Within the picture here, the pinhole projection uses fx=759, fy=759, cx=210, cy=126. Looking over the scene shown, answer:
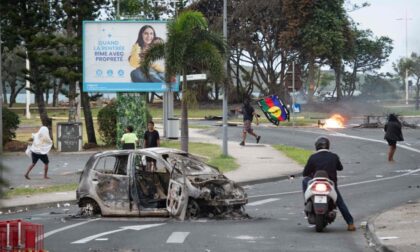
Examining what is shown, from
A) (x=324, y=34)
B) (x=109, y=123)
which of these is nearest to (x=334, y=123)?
(x=109, y=123)

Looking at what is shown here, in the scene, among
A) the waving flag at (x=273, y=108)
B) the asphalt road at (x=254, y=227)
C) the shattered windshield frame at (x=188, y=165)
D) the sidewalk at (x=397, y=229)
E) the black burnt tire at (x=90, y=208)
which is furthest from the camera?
the waving flag at (x=273, y=108)

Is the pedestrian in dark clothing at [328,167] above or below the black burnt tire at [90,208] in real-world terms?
above

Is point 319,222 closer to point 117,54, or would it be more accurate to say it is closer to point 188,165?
point 188,165

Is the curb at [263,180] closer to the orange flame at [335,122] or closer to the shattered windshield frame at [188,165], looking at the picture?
the shattered windshield frame at [188,165]

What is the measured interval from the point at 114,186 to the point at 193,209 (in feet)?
5.06

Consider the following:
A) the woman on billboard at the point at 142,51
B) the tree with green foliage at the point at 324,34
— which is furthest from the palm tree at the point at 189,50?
the tree with green foliage at the point at 324,34

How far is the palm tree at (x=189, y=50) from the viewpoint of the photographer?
24281 mm

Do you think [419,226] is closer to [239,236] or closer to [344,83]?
[239,236]

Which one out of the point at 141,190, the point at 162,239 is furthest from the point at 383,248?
the point at 141,190

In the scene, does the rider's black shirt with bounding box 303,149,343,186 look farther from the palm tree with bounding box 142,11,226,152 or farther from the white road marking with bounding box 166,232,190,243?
the palm tree with bounding box 142,11,226,152

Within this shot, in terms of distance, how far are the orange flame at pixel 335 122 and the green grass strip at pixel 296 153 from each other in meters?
12.7

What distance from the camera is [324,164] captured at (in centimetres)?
1199

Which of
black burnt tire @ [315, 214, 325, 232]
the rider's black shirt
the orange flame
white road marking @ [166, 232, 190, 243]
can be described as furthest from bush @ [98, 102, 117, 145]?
black burnt tire @ [315, 214, 325, 232]

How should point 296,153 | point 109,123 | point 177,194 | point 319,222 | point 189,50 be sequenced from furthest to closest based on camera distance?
point 109,123, point 296,153, point 189,50, point 177,194, point 319,222
